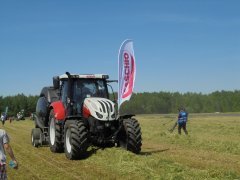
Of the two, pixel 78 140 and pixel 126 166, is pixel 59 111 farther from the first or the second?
pixel 126 166

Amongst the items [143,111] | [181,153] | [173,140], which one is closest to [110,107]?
[181,153]

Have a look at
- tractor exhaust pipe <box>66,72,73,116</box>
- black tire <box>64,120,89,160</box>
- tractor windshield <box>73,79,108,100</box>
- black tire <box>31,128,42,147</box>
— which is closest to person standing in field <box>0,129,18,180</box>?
black tire <box>64,120,89,160</box>

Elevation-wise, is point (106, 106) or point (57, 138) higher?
point (106, 106)

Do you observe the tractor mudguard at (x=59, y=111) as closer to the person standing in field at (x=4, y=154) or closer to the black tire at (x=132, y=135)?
the black tire at (x=132, y=135)

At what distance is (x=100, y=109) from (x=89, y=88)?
157cm

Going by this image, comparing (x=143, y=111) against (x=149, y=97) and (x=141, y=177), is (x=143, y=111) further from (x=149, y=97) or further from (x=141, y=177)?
(x=141, y=177)

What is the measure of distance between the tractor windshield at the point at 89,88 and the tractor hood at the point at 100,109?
0.65 m

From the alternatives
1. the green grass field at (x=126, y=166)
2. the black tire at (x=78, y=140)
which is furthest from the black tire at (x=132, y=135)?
the black tire at (x=78, y=140)

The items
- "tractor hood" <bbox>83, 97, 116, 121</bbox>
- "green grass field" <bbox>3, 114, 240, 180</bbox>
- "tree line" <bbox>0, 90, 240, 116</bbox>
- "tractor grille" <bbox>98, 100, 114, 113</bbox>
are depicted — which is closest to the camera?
"green grass field" <bbox>3, 114, 240, 180</bbox>

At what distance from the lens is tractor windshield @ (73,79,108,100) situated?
13336 mm

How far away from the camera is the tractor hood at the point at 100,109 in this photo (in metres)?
12.1

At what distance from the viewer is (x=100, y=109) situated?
12164 mm

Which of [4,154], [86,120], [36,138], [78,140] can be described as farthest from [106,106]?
[4,154]

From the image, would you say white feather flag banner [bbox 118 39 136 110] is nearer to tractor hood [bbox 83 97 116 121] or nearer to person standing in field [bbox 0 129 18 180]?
tractor hood [bbox 83 97 116 121]
